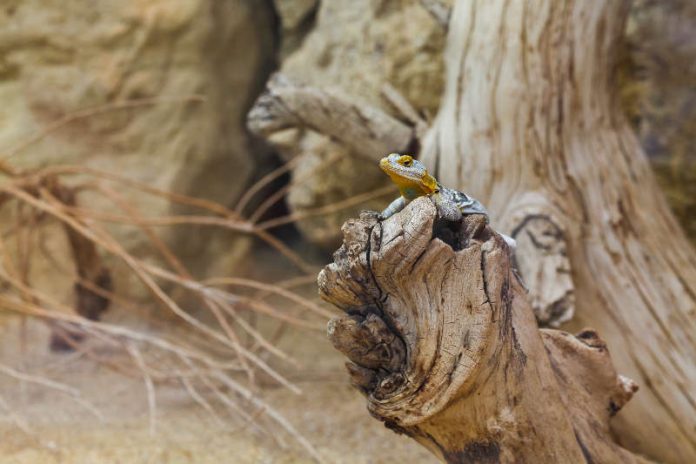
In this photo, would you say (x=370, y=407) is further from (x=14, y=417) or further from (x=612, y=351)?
(x=14, y=417)

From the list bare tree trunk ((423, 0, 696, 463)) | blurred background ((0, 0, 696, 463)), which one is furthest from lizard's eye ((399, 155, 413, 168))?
blurred background ((0, 0, 696, 463))

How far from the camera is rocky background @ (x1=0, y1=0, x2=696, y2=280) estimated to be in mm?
3971

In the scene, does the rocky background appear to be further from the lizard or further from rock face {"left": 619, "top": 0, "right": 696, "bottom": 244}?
the lizard

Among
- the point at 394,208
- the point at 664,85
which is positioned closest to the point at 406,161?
the point at 394,208

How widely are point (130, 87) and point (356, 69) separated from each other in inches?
56.0

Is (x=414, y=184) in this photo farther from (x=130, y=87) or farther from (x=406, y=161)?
(x=130, y=87)

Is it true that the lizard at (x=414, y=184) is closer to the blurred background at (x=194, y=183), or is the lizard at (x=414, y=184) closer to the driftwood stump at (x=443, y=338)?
the driftwood stump at (x=443, y=338)

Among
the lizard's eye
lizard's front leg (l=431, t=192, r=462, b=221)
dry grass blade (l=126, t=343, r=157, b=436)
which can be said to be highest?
the lizard's eye

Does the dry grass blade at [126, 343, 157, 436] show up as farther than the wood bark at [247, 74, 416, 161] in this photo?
No

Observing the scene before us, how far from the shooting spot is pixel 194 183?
466 cm

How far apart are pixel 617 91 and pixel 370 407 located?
2022 millimetres

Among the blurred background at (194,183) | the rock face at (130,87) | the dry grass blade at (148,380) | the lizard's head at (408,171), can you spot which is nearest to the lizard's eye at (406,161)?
the lizard's head at (408,171)

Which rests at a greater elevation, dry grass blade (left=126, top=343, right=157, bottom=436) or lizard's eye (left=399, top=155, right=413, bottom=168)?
lizard's eye (left=399, top=155, right=413, bottom=168)

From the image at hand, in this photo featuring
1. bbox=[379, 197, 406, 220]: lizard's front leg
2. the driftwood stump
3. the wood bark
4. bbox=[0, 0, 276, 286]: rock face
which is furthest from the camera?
Answer: bbox=[0, 0, 276, 286]: rock face
